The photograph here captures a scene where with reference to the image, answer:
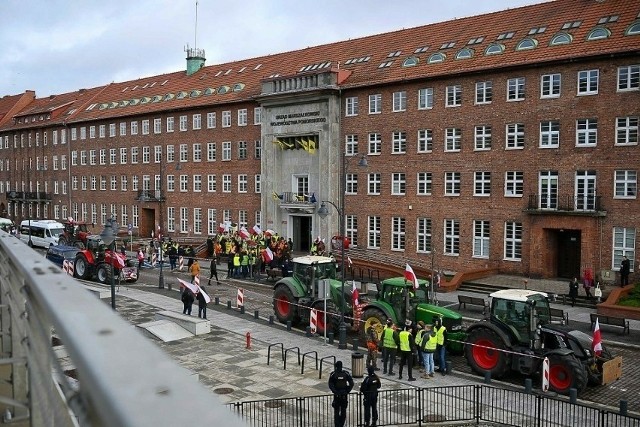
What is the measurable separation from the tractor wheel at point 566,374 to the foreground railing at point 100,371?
1554 centimetres

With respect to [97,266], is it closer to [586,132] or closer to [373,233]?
[373,233]

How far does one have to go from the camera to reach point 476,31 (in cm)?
4116

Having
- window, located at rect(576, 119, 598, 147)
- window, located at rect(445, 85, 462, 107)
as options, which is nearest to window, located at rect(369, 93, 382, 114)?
window, located at rect(445, 85, 462, 107)

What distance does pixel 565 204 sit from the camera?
3344cm

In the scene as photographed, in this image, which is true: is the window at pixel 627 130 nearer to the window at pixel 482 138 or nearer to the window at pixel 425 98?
the window at pixel 482 138

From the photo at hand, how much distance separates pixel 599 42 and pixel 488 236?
37.5ft

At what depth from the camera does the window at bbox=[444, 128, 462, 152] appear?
38062mm

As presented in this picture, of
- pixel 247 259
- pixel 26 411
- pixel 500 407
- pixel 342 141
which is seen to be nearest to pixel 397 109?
pixel 342 141

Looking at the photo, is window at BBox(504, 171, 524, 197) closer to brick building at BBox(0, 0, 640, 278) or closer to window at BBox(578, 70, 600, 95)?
brick building at BBox(0, 0, 640, 278)

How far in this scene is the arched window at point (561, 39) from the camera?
34688mm

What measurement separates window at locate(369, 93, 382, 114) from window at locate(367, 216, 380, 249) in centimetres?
679

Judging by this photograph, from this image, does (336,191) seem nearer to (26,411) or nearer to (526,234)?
(526,234)

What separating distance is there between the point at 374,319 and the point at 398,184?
21.4 meters

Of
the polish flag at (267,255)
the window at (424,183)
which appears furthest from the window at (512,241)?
the polish flag at (267,255)
